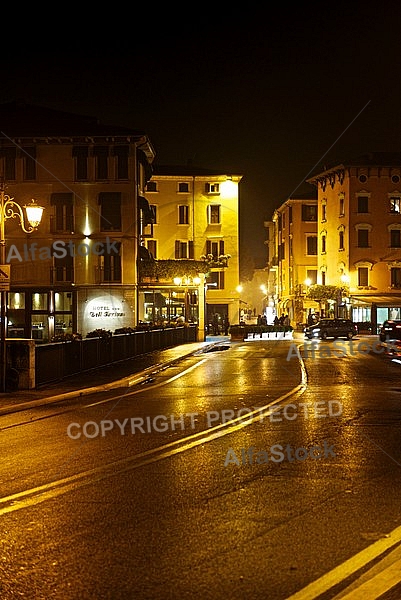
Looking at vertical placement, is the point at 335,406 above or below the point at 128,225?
below

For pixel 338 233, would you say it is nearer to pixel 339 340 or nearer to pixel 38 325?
pixel 339 340

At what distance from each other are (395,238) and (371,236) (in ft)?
7.38

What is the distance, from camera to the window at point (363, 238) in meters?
72.4

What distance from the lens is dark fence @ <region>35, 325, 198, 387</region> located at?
848 inches

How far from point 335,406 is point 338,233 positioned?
2328 inches

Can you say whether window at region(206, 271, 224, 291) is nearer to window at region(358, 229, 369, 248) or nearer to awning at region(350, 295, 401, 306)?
awning at region(350, 295, 401, 306)

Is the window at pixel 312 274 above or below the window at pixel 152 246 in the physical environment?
below

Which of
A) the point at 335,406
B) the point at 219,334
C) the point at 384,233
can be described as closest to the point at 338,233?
the point at 384,233

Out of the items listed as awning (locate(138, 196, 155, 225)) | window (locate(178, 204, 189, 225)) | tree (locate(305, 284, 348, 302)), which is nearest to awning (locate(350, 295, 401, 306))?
tree (locate(305, 284, 348, 302))

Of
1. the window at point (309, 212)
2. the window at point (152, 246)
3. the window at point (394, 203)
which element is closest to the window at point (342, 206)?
the window at point (394, 203)

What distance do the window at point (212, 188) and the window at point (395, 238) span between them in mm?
15756

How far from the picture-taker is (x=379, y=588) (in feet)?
18.0

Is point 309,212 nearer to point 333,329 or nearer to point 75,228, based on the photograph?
point 333,329

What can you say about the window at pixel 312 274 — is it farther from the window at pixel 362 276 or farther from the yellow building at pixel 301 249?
the window at pixel 362 276
